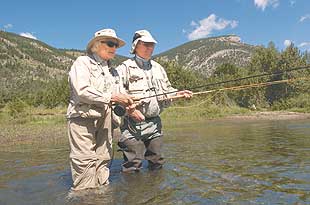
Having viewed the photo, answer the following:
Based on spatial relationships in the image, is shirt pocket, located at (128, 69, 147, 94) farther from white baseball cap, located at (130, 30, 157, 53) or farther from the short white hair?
the short white hair

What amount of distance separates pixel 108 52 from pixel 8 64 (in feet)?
634

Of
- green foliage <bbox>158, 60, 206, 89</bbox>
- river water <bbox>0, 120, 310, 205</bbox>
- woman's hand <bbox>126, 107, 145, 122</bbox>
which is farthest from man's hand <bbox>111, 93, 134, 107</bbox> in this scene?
green foliage <bbox>158, 60, 206, 89</bbox>

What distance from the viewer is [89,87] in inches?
189

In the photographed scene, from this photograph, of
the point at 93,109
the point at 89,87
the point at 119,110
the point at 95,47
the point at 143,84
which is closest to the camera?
the point at 89,87

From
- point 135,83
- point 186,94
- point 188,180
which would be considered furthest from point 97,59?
point 188,180

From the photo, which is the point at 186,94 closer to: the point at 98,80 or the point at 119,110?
the point at 119,110

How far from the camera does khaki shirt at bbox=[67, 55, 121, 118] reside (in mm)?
4797

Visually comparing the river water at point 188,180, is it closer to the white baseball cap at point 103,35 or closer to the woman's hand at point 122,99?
the woman's hand at point 122,99

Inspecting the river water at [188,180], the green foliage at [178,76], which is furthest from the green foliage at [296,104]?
the river water at [188,180]

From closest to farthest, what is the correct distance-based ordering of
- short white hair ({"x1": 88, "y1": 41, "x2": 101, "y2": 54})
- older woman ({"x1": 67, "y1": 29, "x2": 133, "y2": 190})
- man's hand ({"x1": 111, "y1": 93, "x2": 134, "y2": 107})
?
older woman ({"x1": 67, "y1": 29, "x2": 133, "y2": 190}) → man's hand ({"x1": 111, "y1": 93, "x2": 134, "y2": 107}) → short white hair ({"x1": 88, "y1": 41, "x2": 101, "y2": 54})

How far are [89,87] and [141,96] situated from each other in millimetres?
1587

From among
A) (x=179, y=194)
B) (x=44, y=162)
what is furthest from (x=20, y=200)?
(x=44, y=162)

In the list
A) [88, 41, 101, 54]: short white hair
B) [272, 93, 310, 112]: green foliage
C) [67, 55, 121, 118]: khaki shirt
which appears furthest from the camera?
[272, 93, 310, 112]: green foliage

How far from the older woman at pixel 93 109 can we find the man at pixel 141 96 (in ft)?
2.65
